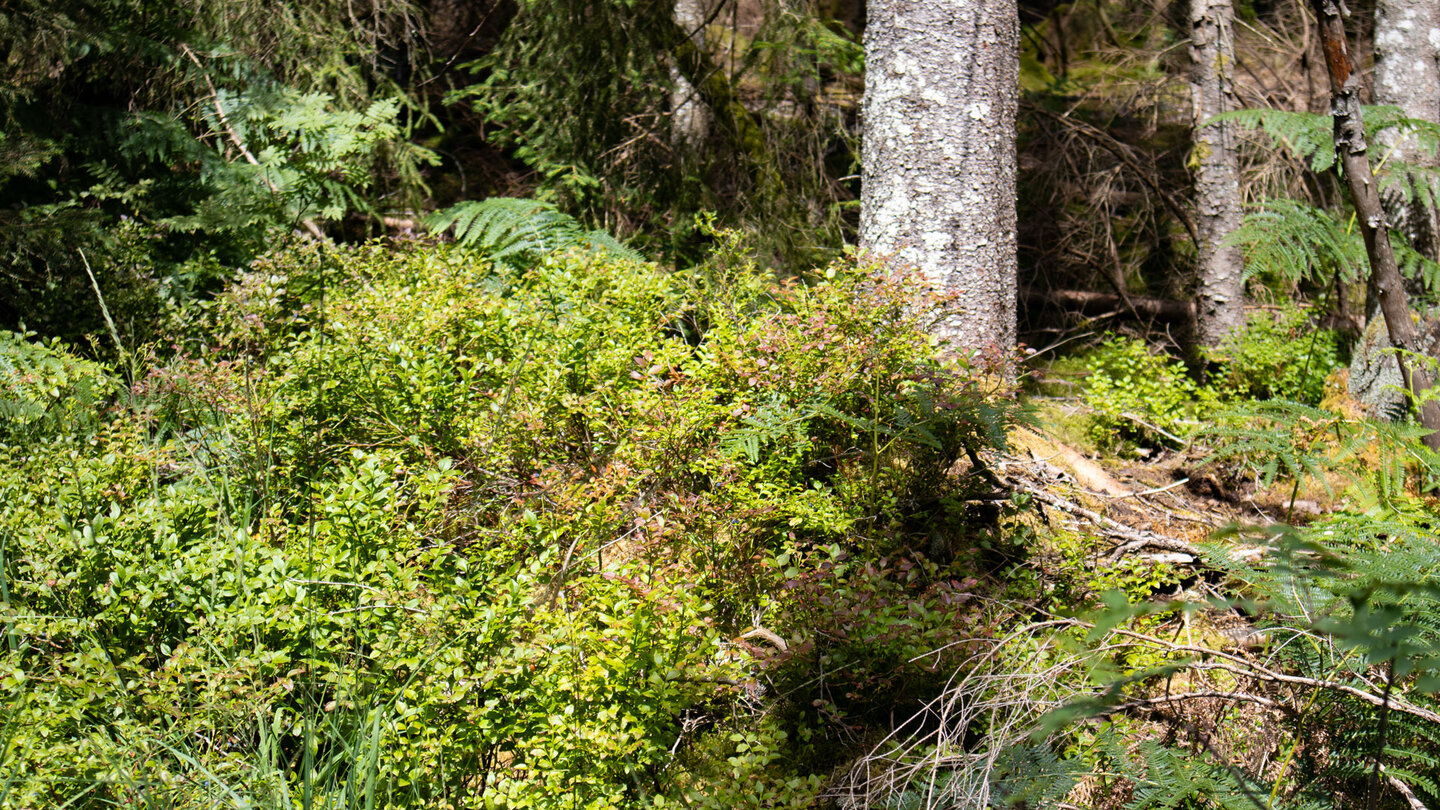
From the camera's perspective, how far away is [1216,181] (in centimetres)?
549

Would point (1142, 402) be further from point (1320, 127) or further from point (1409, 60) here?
point (1409, 60)

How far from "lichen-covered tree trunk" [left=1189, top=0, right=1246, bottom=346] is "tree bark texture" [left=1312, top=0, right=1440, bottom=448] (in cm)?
196

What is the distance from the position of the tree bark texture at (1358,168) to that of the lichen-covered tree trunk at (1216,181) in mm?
1963

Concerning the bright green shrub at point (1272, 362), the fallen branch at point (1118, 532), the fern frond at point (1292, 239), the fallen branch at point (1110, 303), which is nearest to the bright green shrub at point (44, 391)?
the fallen branch at point (1118, 532)

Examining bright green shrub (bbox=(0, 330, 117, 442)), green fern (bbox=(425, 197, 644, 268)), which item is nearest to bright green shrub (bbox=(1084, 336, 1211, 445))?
green fern (bbox=(425, 197, 644, 268))

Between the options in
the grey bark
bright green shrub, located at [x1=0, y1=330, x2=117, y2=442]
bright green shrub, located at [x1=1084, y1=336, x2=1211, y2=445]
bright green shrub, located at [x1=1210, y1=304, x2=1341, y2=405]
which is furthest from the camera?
the grey bark

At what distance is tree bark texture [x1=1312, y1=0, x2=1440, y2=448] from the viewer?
3275 millimetres

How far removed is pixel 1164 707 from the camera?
111 inches

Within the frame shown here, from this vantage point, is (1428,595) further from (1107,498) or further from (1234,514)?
(1234,514)

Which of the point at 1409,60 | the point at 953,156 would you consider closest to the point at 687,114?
the point at 953,156

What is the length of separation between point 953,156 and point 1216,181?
233cm

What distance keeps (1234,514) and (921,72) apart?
2.45 meters

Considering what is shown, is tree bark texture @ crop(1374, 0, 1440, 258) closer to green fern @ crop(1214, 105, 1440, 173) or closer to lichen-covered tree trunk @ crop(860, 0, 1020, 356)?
green fern @ crop(1214, 105, 1440, 173)

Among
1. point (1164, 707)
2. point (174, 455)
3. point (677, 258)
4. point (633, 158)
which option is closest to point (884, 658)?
point (1164, 707)
